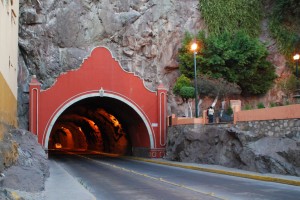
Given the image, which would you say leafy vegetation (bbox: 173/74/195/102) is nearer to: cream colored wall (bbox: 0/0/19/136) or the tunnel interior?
the tunnel interior

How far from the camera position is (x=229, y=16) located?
4184 cm

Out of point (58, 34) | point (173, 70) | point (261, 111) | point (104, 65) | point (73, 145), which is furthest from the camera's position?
point (73, 145)

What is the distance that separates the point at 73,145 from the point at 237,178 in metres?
49.4

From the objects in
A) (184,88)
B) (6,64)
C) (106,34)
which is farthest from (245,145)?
(106,34)

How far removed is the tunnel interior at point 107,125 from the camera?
34562 millimetres

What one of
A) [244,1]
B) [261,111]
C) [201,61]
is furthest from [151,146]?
[244,1]

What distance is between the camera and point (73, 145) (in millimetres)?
64188

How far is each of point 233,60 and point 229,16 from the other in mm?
5392

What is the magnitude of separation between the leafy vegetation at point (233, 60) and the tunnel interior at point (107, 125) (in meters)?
7.72

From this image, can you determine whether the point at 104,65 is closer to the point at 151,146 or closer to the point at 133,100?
the point at 133,100

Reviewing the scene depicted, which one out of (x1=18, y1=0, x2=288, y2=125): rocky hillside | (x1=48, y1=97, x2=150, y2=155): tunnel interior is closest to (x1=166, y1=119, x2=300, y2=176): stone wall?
(x1=48, y1=97, x2=150, y2=155): tunnel interior

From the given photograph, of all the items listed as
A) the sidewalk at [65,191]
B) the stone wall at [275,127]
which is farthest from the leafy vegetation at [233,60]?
the sidewalk at [65,191]

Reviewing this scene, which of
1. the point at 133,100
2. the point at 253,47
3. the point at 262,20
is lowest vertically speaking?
the point at 133,100

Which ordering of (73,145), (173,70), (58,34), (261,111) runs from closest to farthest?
(261,111), (58,34), (173,70), (73,145)
